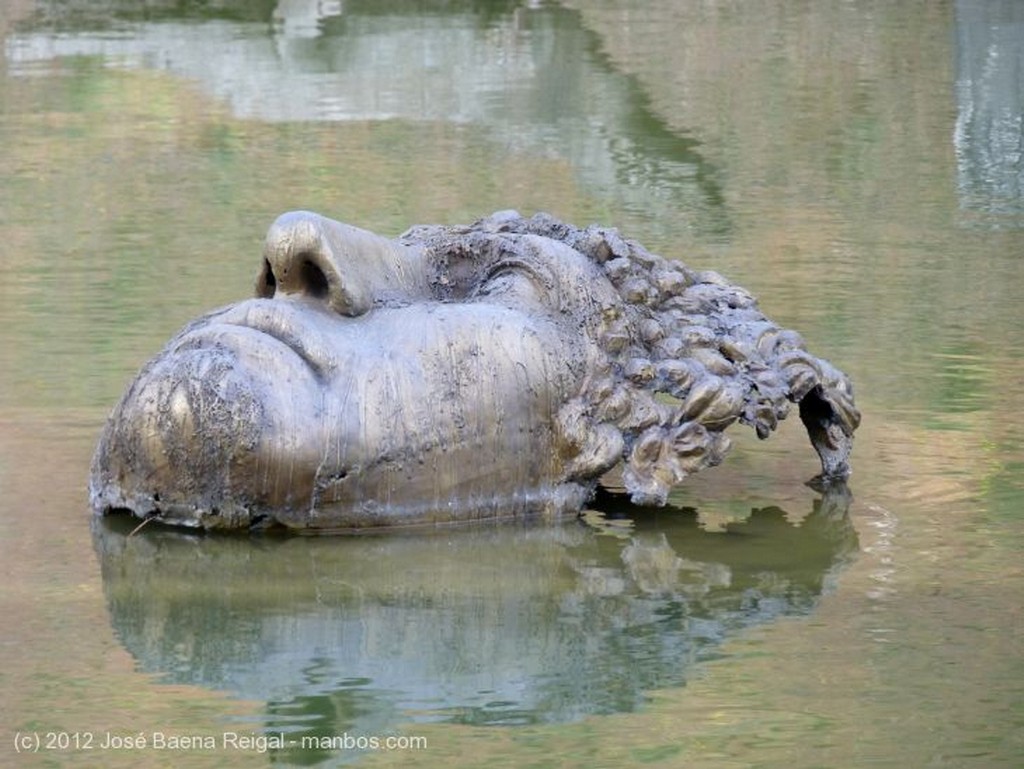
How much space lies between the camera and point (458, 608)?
254 inches

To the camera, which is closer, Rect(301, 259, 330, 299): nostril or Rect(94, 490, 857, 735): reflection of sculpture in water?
Rect(94, 490, 857, 735): reflection of sculpture in water

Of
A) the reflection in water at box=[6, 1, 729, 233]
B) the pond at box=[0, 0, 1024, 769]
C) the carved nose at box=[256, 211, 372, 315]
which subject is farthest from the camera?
the reflection in water at box=[6, 1, 729, 233]

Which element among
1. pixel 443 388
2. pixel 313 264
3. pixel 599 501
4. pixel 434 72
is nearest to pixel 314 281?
pixel 313 264

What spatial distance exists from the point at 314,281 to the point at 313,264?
76 mm

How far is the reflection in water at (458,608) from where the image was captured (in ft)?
18.8

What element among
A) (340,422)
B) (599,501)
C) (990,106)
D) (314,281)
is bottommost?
(990,106)

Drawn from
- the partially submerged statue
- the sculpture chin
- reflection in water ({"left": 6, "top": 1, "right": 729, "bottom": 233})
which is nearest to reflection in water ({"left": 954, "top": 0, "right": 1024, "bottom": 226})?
reflection in water ({"left": 6, "top": 1, "right": 729, "bottom": 233})

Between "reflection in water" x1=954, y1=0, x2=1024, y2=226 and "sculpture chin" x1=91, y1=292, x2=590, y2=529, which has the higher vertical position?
"sculpture chin" x1=91, y1=292, x2=590, y2=529

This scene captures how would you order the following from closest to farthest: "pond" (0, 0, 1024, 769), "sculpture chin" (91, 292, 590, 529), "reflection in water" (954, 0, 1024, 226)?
"pond" (0, 0, 1024, 769) < "sculpture chin" (91, 292, 590, 529) < "reflection in water" (954, 0, 1024, 226)

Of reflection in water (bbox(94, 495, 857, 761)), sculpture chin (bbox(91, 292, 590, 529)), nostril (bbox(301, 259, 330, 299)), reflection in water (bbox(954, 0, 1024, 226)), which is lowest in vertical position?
reflection in water (bbox(954, 0, 1024, 226))

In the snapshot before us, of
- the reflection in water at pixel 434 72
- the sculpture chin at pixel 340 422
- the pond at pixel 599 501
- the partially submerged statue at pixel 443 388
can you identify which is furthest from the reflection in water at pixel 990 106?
the sculpture chin at pixel 340 422

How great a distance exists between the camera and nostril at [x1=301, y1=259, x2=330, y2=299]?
729 centimetres

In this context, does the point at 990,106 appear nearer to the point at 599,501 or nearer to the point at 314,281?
the point at 599,501

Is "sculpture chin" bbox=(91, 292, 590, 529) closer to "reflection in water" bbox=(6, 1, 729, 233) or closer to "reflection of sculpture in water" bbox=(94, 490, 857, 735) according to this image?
"reflection of sculpture in water" bbox=(94, 490, 857, 735)
